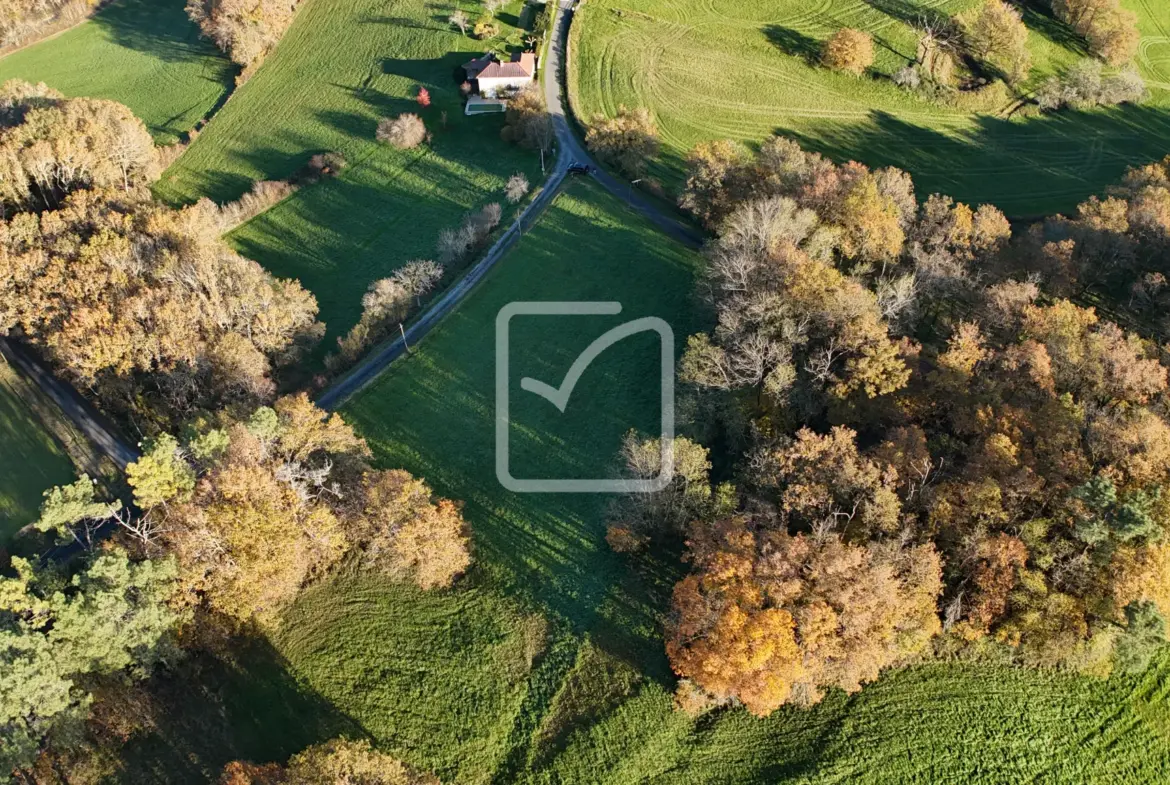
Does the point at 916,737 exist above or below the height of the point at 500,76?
below

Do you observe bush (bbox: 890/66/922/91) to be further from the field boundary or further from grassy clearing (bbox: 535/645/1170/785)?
grassy clearing (bbox: 535/645/1170/785)

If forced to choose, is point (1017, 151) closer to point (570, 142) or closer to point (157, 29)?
point (570, 142)

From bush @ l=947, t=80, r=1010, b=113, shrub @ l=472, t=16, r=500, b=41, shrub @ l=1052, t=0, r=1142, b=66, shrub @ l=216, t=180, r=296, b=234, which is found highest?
shrub @ l=1052, t=0, r=1142, b=66

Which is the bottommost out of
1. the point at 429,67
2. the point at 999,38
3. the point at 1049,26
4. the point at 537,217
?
the point at 537,217

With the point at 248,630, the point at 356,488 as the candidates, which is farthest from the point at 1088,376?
the point at 248,630

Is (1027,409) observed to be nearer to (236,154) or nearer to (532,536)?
(532,536)

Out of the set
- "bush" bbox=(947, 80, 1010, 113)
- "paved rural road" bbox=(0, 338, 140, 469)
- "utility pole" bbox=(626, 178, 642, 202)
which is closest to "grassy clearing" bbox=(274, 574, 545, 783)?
"paved rural road" bbox=(0, 338, 140, 469)

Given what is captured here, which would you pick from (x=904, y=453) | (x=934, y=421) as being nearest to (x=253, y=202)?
(x=904, y=453)

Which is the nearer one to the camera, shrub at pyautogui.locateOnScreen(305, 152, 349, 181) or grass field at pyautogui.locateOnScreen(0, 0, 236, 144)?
shrub at pyautogui.locateOnScreen(305, 152, 349, 181)

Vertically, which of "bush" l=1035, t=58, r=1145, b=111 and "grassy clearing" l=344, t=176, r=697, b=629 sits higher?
"bush" l=1035, t=58, r=1145, b=111
